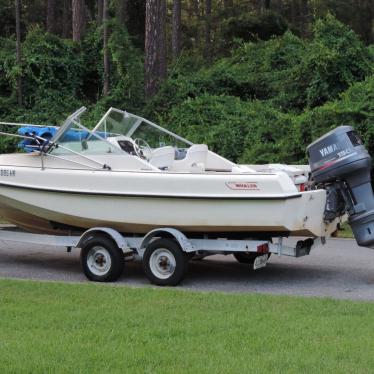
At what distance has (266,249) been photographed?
8.44 metres

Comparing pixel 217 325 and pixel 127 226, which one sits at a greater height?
pixel 127 226

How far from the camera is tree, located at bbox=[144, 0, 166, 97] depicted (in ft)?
65.4

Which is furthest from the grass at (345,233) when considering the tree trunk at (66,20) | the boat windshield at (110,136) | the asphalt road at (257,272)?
the tree trunk at (66,20)

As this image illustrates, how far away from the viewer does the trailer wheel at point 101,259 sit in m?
8.85

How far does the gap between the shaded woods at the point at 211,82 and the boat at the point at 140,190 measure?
6347mm

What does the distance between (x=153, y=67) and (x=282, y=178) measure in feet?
42.9

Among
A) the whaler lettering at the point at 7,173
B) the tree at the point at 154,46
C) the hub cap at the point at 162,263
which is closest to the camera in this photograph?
the hub cap at the point at 162,263

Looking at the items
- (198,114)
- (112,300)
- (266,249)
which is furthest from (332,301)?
(198,114)

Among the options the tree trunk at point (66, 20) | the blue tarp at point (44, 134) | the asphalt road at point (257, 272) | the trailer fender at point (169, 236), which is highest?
the tree trunk at point (66, 20)

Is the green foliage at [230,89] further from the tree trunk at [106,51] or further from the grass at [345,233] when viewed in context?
the grass at [345,233]

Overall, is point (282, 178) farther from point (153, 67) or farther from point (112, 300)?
point (153, 67)

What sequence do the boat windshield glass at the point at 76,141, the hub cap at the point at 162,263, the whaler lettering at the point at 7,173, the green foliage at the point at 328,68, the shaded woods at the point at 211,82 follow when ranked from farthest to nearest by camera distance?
the green foliage at the point at 328,68
the shaded woods at the point at 211,82
the whaler lettering at the point at 7,173
the boat windshield glass at the point at 76,141
the hub cap at the point at 162,263

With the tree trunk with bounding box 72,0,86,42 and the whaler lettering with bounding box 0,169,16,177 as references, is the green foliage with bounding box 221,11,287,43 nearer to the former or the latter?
the tree trunk with bounding box 72,0,86,42

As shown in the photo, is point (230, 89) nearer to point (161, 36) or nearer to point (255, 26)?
point (161, 36)
